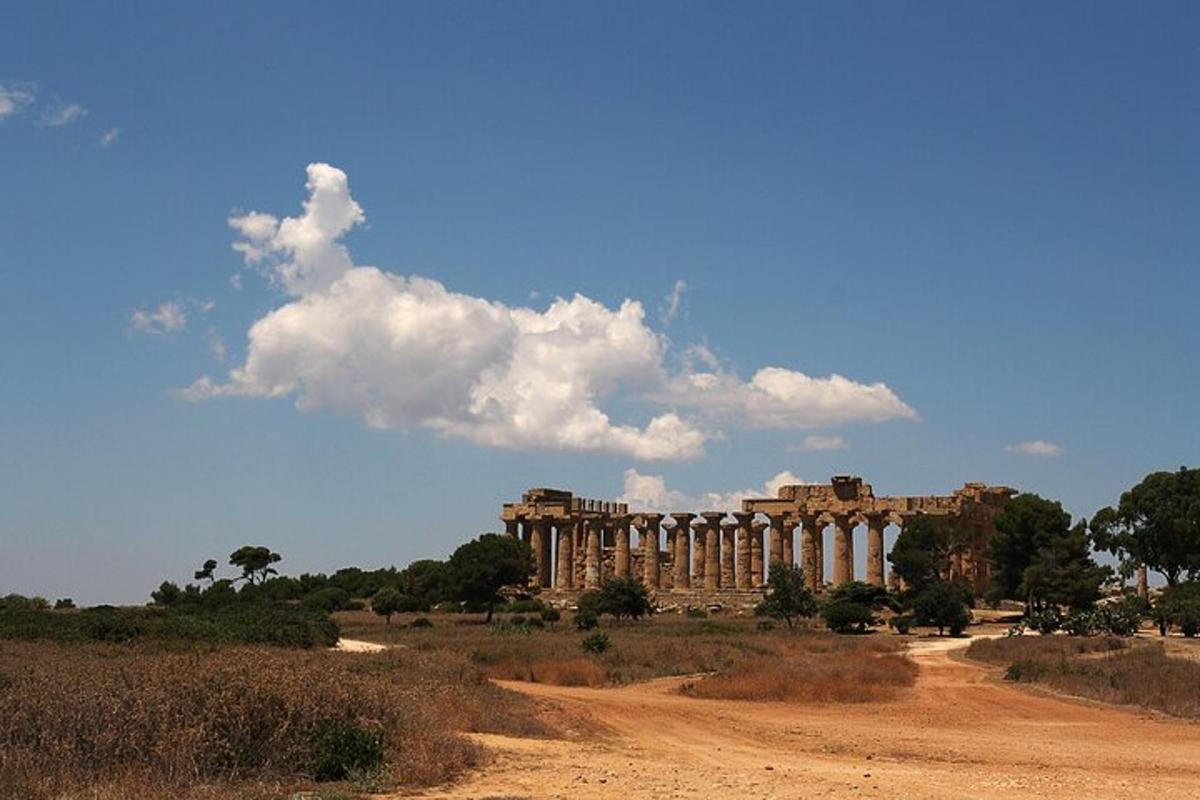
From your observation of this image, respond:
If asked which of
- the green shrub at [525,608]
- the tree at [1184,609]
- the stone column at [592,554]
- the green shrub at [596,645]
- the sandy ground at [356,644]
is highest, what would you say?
the stone column at [592,554]

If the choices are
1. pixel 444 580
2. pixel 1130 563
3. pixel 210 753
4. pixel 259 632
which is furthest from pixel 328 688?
pixel 1130 563

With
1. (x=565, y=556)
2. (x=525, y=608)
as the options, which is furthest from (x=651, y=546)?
(x=525, y=608)

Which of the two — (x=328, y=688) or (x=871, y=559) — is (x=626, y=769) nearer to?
(x=328, y=688)

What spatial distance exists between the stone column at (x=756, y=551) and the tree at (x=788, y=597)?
21665mm

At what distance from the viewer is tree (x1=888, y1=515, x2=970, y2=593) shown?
224ft

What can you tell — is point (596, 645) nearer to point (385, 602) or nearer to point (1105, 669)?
point (1105, 669)

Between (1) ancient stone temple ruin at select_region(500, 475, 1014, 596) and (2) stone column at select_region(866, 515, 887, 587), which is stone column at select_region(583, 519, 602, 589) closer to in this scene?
(1) ancient stone temple ruin at select_region(500, 475, 1014, 596)

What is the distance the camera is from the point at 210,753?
13.6 meters

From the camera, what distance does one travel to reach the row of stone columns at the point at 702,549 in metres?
80.1

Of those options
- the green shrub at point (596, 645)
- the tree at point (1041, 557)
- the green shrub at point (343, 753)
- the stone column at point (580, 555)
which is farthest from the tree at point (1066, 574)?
the green shrub at point (343, 753)

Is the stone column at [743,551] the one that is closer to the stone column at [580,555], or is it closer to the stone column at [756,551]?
the stone column at [756,551]

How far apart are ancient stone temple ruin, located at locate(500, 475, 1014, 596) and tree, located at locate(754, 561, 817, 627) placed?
13.2 metres

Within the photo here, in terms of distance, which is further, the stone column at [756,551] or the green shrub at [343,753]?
the stone column at [756,551]

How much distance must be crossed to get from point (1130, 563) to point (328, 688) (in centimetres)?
6530
